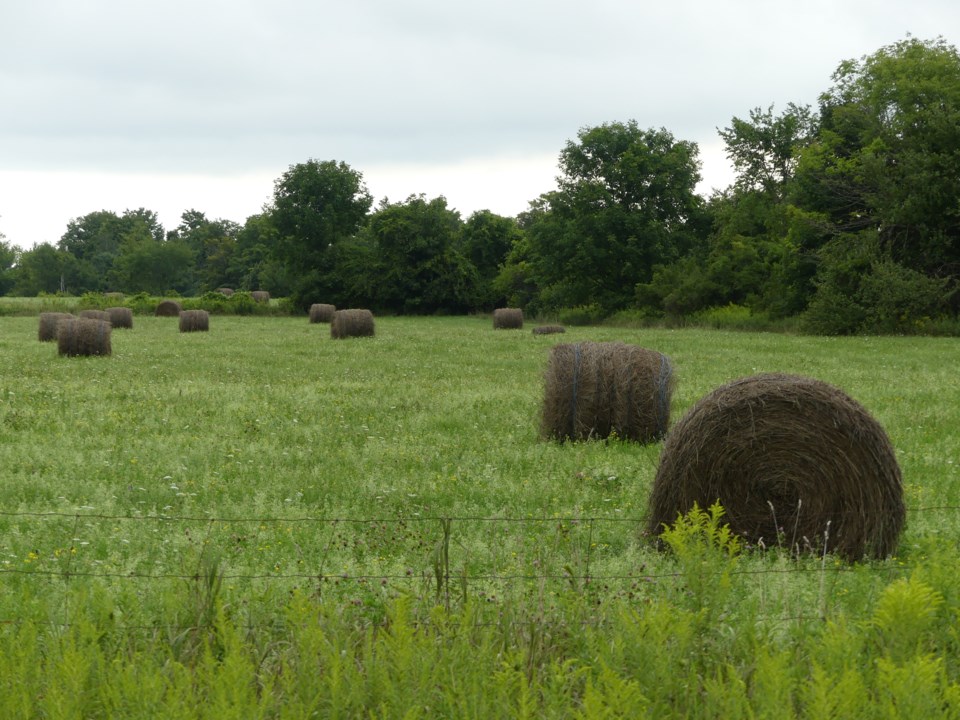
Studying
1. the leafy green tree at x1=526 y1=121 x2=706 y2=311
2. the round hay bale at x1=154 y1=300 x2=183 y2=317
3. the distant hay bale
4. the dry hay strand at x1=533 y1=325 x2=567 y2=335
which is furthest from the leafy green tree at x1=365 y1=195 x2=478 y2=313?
the dry hay strand at x1=533 y1=325 x2=567 y2=335

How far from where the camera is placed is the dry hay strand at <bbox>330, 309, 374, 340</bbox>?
1599 inches

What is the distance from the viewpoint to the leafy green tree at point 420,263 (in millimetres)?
77938

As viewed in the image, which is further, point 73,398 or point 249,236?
point 249,236

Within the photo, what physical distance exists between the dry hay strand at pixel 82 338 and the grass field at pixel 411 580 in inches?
436

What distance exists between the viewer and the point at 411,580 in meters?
7.21

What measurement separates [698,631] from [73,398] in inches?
598

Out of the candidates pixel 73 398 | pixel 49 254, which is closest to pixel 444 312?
pixel 73 398

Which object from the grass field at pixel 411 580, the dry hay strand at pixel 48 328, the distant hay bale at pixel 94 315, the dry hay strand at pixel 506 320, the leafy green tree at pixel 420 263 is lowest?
the grass field at pixel 411 580

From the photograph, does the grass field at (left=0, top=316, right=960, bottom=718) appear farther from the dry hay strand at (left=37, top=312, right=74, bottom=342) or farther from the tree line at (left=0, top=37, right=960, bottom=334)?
the tree line at (left=0, top=37, right=960, bottom=334)

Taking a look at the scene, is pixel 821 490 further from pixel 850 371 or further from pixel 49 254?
pixel 49 254

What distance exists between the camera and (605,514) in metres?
9.85

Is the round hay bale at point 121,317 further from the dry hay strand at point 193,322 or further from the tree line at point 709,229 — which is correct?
the tree line at point 709,229

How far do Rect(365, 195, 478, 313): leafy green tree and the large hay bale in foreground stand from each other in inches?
2721

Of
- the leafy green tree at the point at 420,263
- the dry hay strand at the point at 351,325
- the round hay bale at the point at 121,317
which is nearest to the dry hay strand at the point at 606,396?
the dry hay strand at the point at 351,325
